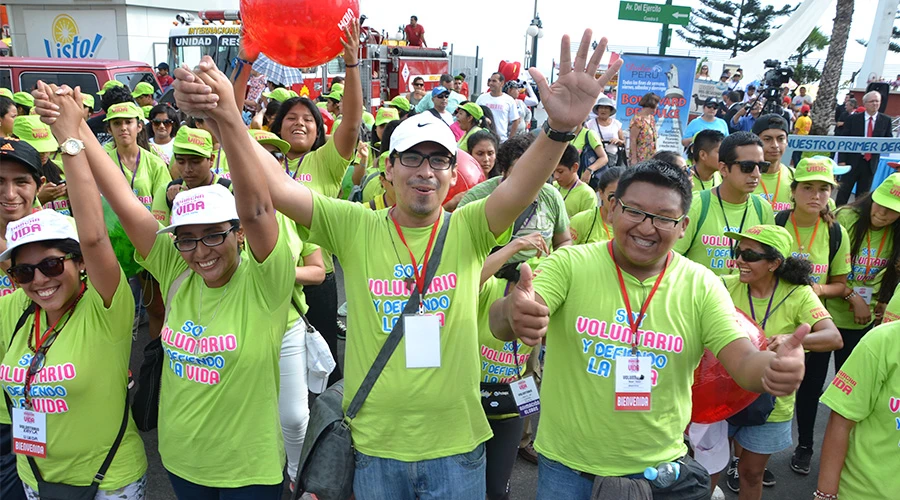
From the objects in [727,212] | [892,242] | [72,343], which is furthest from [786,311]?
[72,343]

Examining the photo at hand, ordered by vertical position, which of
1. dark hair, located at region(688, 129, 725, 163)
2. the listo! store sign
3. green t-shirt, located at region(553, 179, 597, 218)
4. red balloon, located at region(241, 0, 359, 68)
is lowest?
green t-shirt, located at region(553, 179, 597, 218)

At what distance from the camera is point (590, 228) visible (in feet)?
14.7

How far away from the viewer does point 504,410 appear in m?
3.00

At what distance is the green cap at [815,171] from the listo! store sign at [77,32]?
23.4 meters

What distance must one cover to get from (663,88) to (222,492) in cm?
1109

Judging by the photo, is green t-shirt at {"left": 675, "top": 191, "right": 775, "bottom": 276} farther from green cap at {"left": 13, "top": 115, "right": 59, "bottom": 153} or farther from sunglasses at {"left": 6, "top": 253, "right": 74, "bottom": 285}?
green cap at {"left": 13, "top": 115, "right": 59, "bottom": 153}

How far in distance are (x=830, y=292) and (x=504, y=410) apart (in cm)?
238

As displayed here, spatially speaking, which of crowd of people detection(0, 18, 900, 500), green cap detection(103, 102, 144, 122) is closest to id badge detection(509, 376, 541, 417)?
crowd of people detection(0, 18, 900, 500)

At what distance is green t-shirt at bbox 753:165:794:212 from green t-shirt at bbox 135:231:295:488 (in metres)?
3.96

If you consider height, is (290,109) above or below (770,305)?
above

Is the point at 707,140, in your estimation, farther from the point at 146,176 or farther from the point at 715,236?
the point at 146,176

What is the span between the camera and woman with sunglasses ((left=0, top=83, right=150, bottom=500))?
2461 millimetres

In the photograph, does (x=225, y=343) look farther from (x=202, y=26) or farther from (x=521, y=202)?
(x=202, y=26)

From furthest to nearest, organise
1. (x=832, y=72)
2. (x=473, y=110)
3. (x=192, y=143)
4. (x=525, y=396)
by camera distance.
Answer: (x=832, y=72), (x=473, y=110), (x=192, y=143), (x=525, y=396)
